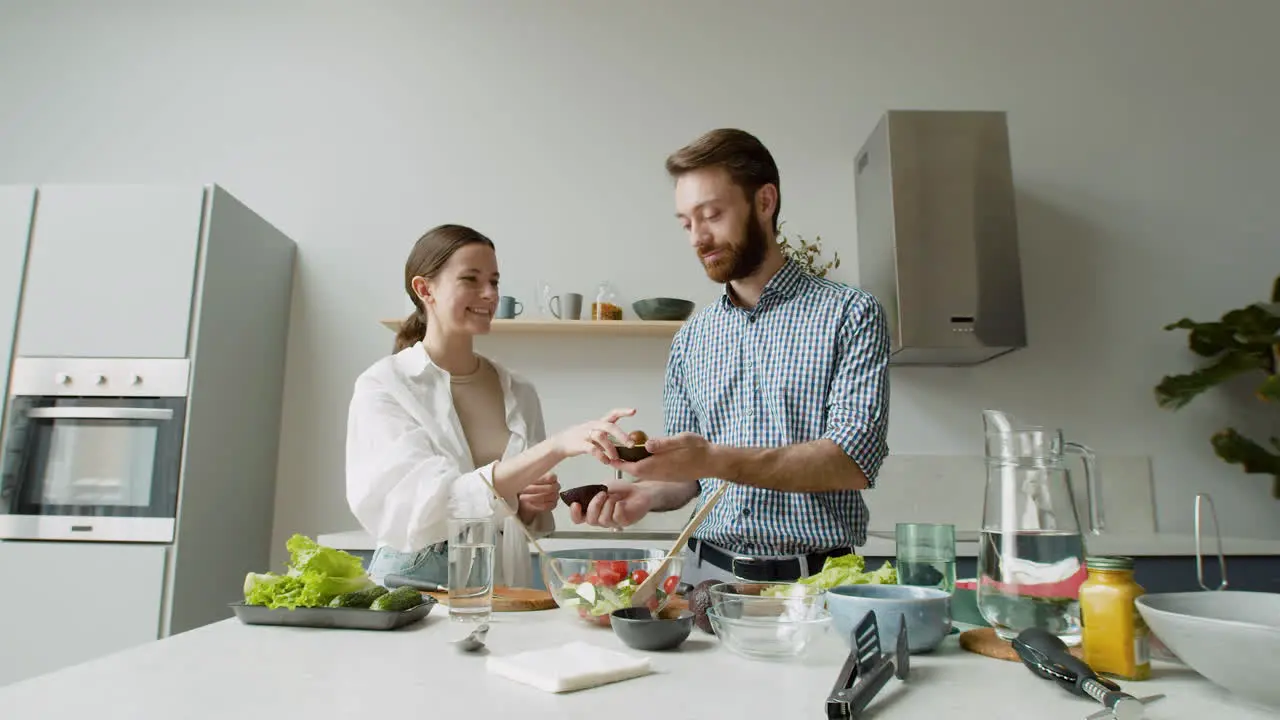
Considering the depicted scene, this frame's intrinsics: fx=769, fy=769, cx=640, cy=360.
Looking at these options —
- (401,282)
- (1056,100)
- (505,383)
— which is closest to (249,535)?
(401,282)

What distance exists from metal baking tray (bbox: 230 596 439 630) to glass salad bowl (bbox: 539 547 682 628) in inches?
8.5

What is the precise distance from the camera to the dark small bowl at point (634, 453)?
128 cm

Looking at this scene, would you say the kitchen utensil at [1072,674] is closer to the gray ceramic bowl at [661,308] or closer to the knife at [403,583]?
the knife at [403,583]

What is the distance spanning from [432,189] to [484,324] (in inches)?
63.8

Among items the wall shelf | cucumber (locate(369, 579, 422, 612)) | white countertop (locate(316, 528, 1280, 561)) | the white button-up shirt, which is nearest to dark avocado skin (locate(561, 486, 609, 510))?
the white button-up shirt

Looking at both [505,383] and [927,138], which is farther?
[927,138]

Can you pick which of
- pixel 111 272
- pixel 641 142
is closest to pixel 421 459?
pixel 111 272

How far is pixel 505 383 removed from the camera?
2100 mm

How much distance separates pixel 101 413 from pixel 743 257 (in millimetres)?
2246

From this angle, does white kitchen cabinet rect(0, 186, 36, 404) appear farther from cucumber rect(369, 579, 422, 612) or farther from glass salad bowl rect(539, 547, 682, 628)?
glass salad bowl rect(539, 547, 682, 628)

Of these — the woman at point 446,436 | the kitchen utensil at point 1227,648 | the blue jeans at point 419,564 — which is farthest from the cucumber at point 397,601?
the kitchen utensil at point 1227,648

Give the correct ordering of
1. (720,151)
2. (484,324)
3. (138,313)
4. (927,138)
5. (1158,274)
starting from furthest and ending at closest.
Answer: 1. (1158,274)
2. (927,138)
3. (138,313)
4. (484,324)
5. (720,151)

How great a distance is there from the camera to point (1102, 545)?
2590 millimetres

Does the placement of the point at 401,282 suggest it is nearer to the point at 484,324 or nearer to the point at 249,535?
the point at 249,535
